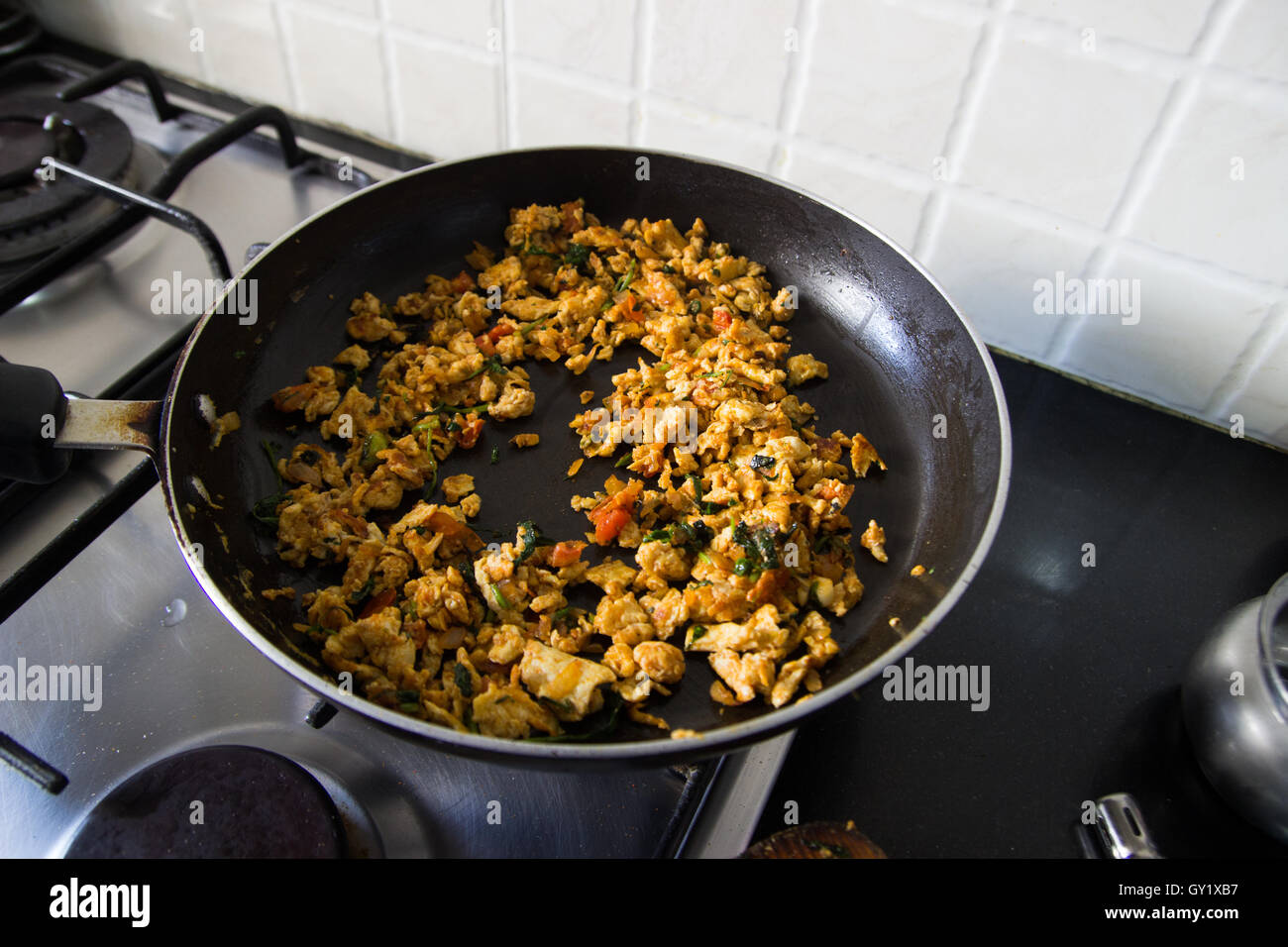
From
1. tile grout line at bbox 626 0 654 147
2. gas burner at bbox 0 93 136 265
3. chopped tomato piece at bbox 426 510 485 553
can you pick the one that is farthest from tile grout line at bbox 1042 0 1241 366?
gas burner at bbox 0 93 136 265

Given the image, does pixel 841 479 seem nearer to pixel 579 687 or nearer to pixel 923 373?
pixel 923 373

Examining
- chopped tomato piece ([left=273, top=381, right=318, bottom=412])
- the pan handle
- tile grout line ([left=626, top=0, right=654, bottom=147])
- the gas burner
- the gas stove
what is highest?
tile grout line ([left=626, top=0, right=654, bottom=147])

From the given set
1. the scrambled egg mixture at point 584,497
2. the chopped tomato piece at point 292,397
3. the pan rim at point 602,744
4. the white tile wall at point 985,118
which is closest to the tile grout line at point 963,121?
the white tile wall at point 985,118

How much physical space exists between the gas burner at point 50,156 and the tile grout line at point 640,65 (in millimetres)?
816

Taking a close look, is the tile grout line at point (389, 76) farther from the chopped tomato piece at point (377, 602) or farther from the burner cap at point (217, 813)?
the burner cap at point (217, 813)

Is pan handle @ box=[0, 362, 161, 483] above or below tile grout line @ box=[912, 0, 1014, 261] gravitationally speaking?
below

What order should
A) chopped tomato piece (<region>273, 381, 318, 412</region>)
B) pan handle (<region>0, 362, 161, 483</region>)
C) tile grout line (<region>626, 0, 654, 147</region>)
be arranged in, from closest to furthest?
pan handle (<region>0, 362, 161, 483</region>)
chopped tomato piece (<region>273, 381, 318, 412</region>)
tile grout line (<region>626, 0, 654, 147</region>)

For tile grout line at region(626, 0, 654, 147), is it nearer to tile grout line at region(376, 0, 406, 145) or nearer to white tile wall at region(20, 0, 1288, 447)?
white tile wall at region(20, 0, 1288, 447)

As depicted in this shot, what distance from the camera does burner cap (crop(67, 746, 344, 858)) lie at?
75 cm

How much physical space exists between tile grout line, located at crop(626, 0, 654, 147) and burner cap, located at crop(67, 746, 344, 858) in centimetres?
105

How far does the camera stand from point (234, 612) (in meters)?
0.79

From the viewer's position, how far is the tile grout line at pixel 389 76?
140 cm
